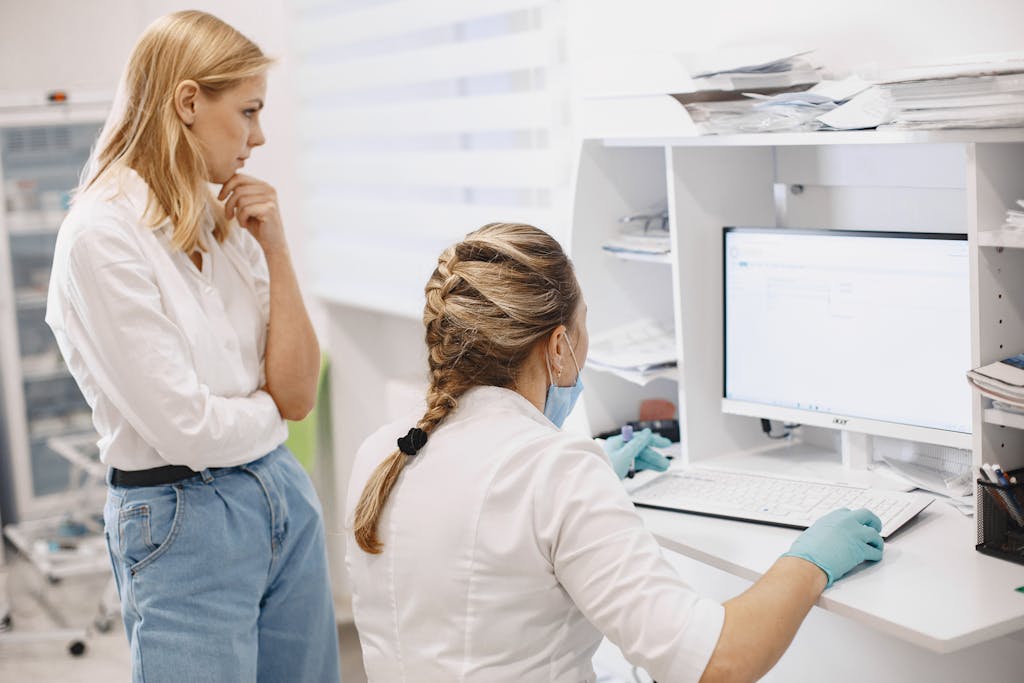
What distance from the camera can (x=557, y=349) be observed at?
1398 mm

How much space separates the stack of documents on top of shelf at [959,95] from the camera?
1.38m

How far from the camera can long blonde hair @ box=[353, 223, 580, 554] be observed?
135 centimetres

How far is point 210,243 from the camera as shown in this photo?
1795 millimetres

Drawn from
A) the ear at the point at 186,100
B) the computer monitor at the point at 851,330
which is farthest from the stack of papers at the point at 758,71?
the ear at the point at 186,100

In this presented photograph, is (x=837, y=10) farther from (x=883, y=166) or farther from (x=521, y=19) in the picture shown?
(x=521, y=19)

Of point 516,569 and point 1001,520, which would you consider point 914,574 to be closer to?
point 1001,520

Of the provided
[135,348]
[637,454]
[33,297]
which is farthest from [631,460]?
[33,297]

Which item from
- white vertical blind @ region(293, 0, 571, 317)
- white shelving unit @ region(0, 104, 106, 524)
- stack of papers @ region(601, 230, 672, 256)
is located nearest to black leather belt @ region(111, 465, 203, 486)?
stack of papers @ region(601, 230, 672, 256)

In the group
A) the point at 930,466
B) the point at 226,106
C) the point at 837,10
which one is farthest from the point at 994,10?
the point at 226,106

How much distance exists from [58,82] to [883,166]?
12.5 ft

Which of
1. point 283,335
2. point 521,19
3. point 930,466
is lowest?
point 930,466

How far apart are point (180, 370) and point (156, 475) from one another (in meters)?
0.18

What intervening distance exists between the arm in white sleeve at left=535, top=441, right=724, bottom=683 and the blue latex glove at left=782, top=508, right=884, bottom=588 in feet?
0.74

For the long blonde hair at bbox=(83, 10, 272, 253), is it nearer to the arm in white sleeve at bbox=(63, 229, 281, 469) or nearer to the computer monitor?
the arm in white sleeve at bbox=(63, 229, 281, 469)
